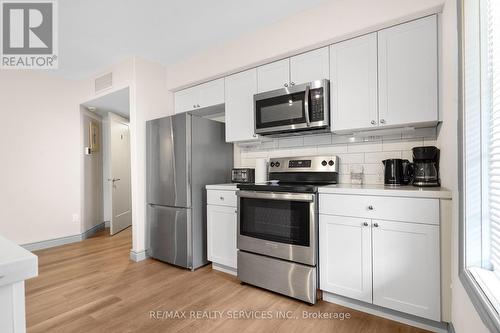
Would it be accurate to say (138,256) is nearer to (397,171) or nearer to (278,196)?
(278,196)

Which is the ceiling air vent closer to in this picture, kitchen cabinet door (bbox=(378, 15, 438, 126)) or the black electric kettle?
kitchen cabinet door (bbox=(378, 15, 438, 126))

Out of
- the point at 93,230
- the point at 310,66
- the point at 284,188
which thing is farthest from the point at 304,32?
the point at 93,230

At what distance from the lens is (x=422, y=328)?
1.67 m

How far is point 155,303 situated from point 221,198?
1.08 metres

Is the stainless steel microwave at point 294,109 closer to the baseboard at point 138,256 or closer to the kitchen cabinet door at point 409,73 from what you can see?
the kitchen cabinet door at point 409,73

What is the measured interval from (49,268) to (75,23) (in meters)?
2.60

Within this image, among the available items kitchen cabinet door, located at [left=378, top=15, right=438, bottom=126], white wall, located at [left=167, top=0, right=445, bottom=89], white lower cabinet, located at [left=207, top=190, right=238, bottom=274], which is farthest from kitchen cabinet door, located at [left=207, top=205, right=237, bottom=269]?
A: kitchen cabinet door, located at [left=378, top=15, right=438, bottom=126]

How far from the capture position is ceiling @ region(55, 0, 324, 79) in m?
2.18

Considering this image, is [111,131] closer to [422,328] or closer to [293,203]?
[293,203]

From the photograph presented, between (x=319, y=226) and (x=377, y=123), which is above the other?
(x=377, y=123)

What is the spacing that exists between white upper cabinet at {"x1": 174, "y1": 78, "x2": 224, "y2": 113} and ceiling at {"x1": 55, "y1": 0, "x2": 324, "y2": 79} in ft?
1.35

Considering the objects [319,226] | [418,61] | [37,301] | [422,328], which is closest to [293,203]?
[319,226]

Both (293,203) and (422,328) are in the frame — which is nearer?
(422,328)

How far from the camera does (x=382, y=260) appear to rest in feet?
5.65
